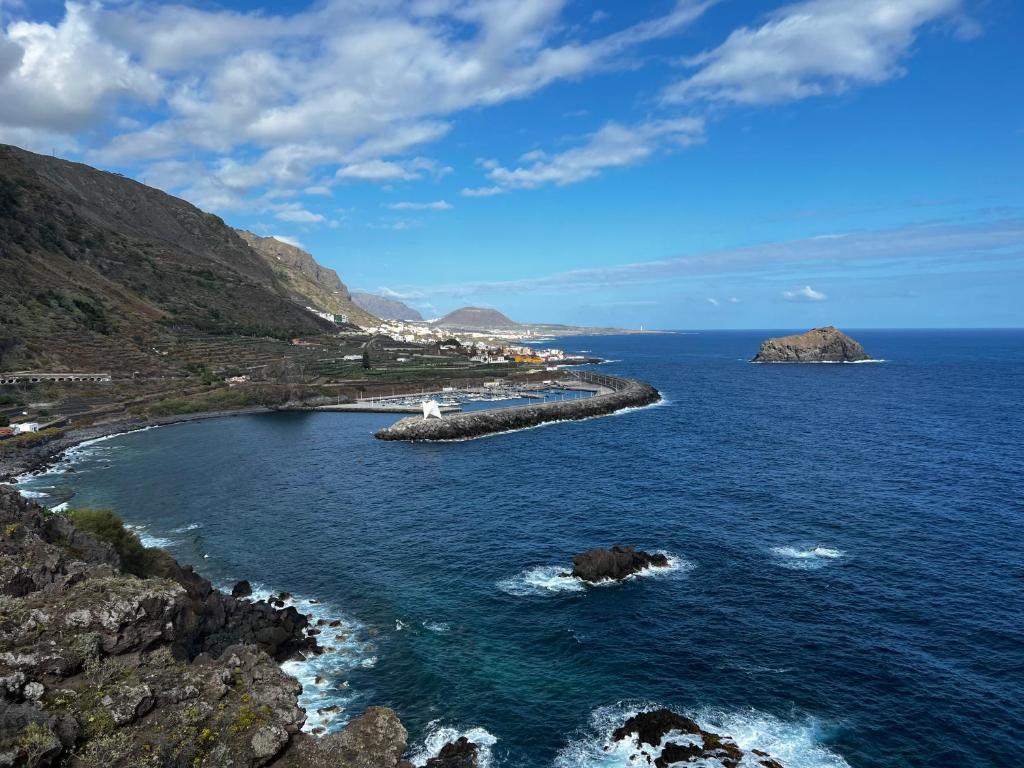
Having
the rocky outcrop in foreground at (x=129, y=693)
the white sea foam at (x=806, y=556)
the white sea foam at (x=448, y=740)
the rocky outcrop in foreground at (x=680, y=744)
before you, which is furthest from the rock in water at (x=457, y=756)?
the white sea foam at (x=806, y=556)

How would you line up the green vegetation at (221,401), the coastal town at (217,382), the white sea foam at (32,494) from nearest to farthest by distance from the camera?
the white sea foam at (32,494), the coastal town at (217,382), the green vegetation at (221,401)

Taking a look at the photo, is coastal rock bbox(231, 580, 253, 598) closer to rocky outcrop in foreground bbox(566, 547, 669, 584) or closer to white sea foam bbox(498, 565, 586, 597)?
white sea foam bbox(498, 565, 586, 597)

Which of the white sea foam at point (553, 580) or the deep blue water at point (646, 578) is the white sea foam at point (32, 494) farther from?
the white sea foam at point (553, 580)

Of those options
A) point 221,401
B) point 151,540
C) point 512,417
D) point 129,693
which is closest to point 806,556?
point 129,693

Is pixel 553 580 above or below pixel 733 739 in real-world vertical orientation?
above

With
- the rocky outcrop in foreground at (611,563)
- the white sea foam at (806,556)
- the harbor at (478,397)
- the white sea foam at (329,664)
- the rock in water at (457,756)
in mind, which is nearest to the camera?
the rock in water at (457,756)

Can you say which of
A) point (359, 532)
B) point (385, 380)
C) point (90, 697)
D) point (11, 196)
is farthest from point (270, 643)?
point (11, 196)

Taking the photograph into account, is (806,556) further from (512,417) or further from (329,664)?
(512,417)

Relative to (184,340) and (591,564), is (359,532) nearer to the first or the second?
(591,564)
